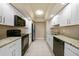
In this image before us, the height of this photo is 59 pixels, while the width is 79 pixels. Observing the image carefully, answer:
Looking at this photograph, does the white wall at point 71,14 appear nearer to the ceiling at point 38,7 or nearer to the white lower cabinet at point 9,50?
the ceiling at point 38,7

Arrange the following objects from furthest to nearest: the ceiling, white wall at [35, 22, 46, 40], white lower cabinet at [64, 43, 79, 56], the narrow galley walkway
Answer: white wall at [35, 22, 46, 40]
the narrow galley walkway
the ceiling
white lower cabinet at [64, 43, 79, 56]

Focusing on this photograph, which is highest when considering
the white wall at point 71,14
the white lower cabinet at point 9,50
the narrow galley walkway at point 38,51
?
the white wall at point 71,14

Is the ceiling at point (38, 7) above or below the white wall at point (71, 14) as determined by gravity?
above

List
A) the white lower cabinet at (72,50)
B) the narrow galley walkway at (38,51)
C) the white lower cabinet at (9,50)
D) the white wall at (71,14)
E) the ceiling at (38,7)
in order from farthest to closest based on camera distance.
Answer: the narrow galley walkway at (38,51) → the ceiling at (38,7) → the white wall at (71,14) → the white lower cabinet at (9,50) → the white lower cabinet at (72,50)

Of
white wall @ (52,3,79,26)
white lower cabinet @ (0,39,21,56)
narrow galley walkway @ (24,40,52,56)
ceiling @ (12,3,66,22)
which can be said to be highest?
ceiling @ (12,3,66,22)

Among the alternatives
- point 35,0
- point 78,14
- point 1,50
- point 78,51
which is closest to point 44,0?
point 35,0

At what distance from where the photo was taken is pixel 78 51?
1776 mm

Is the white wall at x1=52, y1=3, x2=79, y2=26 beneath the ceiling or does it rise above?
beneath

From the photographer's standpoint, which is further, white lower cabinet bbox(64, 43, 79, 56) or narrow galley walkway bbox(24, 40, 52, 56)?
narrow galley walkway bbox(24, 40, 52, 56)

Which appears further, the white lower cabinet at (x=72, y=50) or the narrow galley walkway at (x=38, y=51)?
the narrow galley walkway at (x=38, y=51)

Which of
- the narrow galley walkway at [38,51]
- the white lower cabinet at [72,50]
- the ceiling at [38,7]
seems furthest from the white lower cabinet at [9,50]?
the narrow galley walkway at [38,51]

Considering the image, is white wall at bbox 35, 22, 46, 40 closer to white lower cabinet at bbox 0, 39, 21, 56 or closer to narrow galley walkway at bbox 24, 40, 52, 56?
narrow galley walkway at bbox 24, 40, 52, 56

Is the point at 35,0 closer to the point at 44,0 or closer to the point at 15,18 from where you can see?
the point at 44,0

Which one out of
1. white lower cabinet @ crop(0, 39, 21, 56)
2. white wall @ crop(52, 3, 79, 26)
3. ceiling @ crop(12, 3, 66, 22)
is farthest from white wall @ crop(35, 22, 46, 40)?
white lower cabinet @ crop(0, 39, 21, 56)
